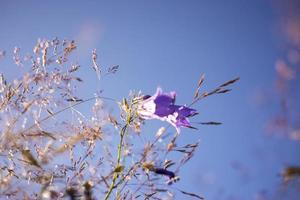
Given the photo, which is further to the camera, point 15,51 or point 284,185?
point 15,51

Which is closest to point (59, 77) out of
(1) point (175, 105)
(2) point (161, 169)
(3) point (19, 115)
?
(3) point (19, 115)

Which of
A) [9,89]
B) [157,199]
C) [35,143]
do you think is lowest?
[157,199]

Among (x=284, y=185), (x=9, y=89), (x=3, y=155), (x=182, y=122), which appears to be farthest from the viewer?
(x=182, y=122)

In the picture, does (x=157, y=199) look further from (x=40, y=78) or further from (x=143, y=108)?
(x=40, y=78)

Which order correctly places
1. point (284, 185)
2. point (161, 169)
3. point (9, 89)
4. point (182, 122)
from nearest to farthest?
point (284, 185) → point (161, 169) → point (9, 89) → point (182, 122)

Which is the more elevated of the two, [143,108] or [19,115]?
[143,108]

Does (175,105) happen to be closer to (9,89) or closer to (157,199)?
(157,199)
